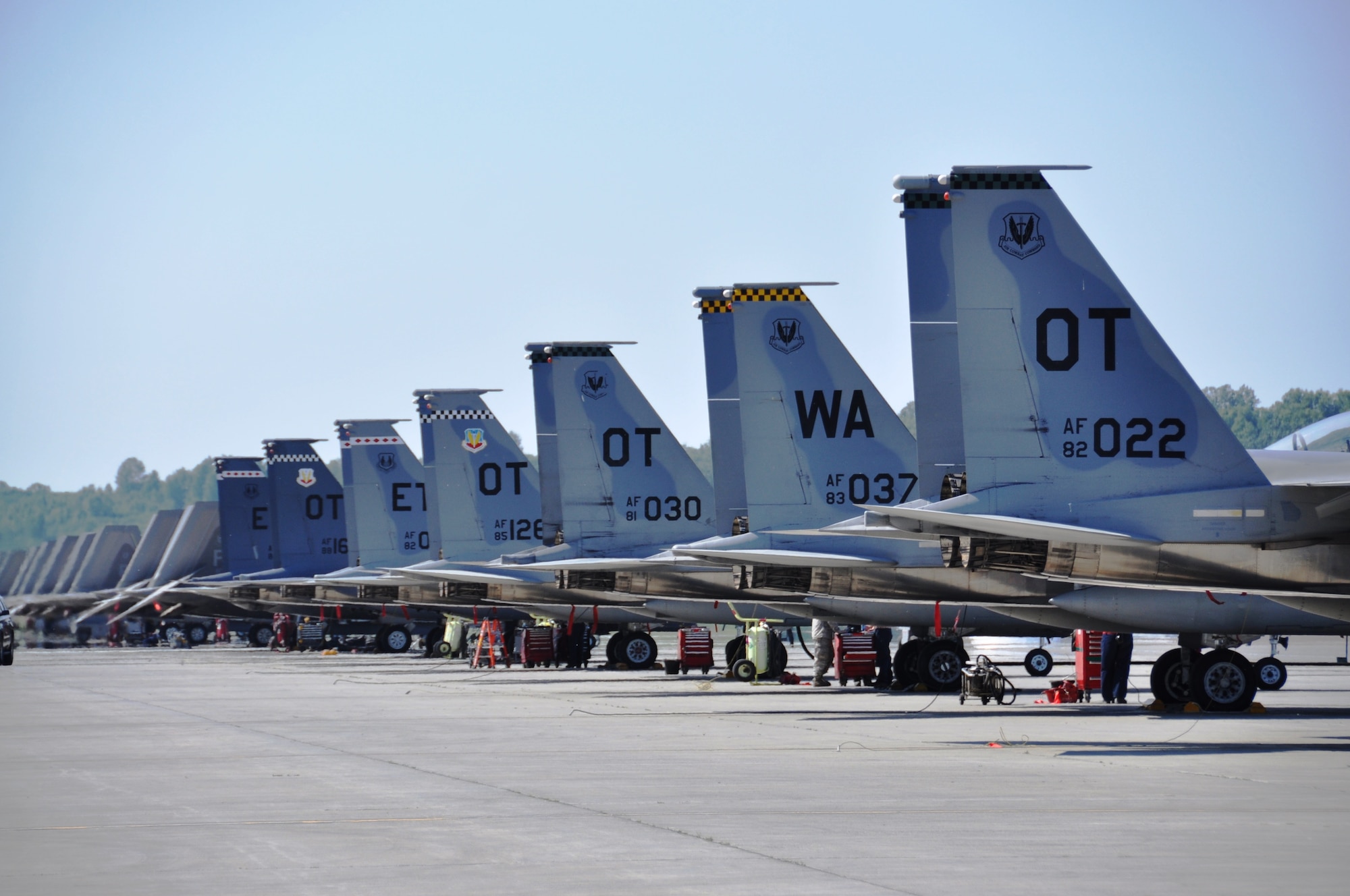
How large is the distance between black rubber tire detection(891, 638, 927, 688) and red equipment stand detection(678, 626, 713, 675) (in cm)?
829

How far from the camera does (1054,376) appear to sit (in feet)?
60.3

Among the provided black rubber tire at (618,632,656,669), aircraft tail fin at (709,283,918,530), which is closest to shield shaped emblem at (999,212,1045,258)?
→ aircraft tail fin at (709,283,918,530)

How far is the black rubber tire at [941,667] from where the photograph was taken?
90.5 feet

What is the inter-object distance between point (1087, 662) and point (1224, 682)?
183 inches

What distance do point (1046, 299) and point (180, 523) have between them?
2884 inches

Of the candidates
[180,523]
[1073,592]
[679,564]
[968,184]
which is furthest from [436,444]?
[180,523]

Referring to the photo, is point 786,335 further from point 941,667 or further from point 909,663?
point 941,667

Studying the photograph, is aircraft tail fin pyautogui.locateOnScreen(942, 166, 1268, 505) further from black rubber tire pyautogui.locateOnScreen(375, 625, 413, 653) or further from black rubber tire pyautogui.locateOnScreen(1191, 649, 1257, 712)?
black rubber tire pyautogui.locateOnScreen(375, 625, 413, 653)

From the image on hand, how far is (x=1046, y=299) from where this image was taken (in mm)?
18359

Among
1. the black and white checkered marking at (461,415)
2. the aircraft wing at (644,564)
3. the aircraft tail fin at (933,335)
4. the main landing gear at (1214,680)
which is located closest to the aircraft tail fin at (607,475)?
the aircraft wing at (644,564)

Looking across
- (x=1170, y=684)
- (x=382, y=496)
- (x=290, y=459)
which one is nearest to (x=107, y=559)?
(x=290, y=459)

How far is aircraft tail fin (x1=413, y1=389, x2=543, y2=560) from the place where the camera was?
4478 centimetres

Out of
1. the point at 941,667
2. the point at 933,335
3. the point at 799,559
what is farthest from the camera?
the point at 941,667

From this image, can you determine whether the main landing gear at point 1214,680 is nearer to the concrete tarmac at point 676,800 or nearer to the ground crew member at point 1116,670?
the concrete tarmac at point 676,800
